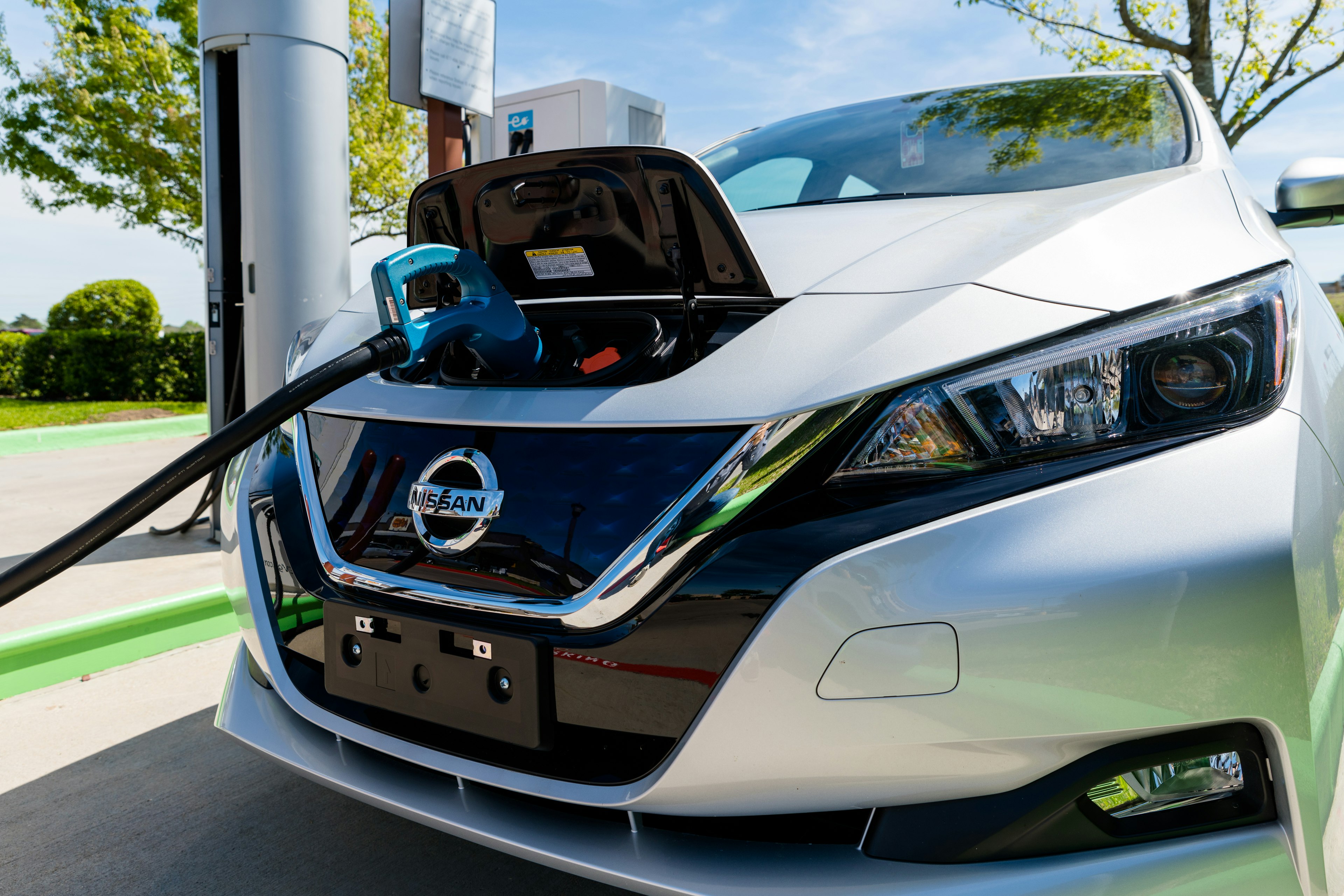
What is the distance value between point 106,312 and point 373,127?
222 inches

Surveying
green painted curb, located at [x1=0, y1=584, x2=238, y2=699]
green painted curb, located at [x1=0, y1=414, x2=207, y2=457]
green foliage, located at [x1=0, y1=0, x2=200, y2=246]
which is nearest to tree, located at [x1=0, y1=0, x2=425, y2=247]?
green foliage, located at [x1=0, y1=0, x2=200, y2=246]

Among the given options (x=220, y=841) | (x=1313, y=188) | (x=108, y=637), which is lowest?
(x=220, y=841)

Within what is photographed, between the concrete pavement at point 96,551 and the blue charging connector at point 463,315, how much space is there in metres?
2.09

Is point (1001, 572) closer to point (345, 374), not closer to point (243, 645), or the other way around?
point (345, 374)

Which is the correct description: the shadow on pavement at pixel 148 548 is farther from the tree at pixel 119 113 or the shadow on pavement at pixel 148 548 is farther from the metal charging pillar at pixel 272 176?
the tree at pixel 119 113

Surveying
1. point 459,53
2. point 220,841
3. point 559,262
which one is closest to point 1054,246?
point 559,262

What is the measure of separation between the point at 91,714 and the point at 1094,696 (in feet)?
7.95

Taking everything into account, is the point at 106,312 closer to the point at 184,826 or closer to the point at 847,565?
the point at 184,826

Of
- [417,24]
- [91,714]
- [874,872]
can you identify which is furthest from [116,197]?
[874,872]

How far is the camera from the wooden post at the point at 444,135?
15.7 feet

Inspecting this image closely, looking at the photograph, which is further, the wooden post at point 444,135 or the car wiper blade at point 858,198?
the wooden post at point 444,135

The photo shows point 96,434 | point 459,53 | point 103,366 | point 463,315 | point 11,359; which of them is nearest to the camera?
point 463,315

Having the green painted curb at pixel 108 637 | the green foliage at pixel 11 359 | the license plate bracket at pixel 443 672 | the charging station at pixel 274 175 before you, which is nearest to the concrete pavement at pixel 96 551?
the green painted curb at pixel 108 637

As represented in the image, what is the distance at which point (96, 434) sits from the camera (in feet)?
25.5
